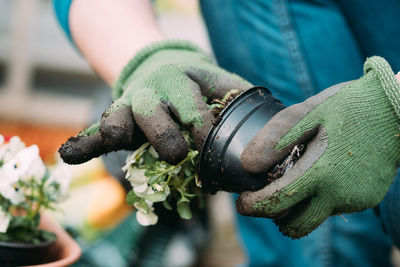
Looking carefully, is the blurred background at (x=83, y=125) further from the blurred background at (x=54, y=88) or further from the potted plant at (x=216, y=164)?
the potted plant at (x=216, y=164)

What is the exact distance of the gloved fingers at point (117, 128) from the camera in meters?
0.81

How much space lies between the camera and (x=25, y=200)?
0.97 meters

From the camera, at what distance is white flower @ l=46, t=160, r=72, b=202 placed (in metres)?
1.01

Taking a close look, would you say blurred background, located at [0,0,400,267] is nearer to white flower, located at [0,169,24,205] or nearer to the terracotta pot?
the terracotta pot

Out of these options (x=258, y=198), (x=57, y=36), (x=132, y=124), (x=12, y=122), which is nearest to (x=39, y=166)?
(x=132, y=124)

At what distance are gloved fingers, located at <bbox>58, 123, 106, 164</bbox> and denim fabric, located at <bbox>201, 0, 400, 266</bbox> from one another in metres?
0.77

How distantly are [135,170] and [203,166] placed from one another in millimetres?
159

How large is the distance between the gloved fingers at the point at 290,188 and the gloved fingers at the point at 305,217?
4cm

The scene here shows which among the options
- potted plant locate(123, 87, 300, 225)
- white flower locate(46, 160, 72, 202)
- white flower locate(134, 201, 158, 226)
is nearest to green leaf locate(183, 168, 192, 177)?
potted plant locate(123, 87, 300, 225)

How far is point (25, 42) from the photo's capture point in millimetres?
4574

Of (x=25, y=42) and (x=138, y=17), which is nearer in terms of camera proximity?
(x=138, y=17)

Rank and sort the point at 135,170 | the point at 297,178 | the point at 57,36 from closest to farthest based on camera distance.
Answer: the point at 297,178
the point at 135,170
the point at 57,36

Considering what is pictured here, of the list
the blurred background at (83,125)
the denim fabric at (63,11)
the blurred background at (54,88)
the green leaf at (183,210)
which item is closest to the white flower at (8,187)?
the green leaf at (183,210)

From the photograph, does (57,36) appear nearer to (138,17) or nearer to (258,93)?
(138,17)
